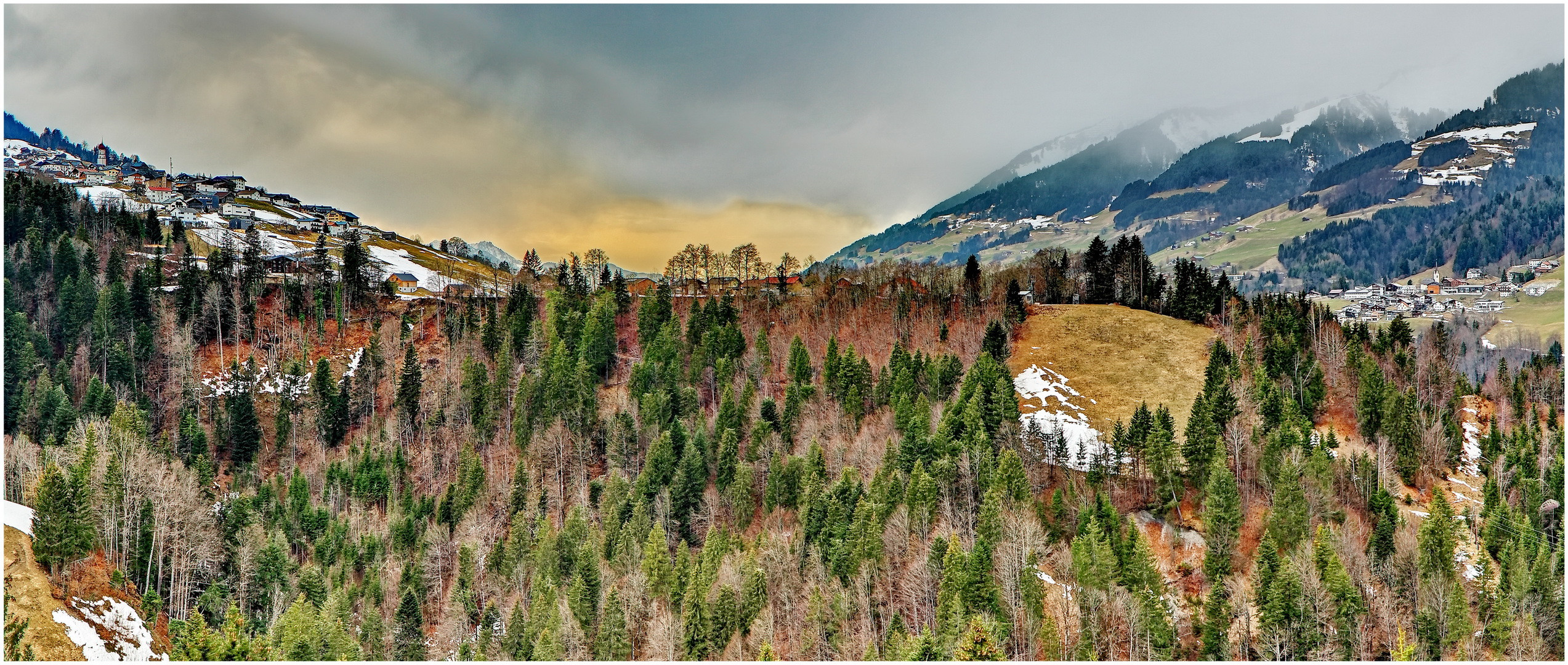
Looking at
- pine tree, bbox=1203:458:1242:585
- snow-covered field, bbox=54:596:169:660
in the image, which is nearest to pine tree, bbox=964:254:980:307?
pine tree, bbox=1203:458:1242:585

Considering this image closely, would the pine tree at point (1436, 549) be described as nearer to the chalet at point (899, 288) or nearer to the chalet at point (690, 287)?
the chalet at point (899, 288)

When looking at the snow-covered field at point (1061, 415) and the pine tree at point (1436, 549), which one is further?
the snow-covered field at point (1061, 415)

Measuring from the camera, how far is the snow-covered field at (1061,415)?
93.2m

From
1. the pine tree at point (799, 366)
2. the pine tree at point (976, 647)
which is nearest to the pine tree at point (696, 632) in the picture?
the pine tree at point (976, 647)

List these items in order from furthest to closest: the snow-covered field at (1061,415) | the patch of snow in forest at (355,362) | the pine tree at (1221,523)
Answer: the patch of snow in forest at (355,362) → the snow-covered field at (1061,415) → the pine tree at (1221,523)

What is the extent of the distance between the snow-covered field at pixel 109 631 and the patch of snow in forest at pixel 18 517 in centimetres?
823

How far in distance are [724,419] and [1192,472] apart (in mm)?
54969

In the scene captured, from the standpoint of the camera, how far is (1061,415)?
105125 millimetres

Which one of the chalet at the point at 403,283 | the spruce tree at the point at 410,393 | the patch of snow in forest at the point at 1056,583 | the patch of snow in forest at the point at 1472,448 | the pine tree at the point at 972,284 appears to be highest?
the chalet at the point at 403,283

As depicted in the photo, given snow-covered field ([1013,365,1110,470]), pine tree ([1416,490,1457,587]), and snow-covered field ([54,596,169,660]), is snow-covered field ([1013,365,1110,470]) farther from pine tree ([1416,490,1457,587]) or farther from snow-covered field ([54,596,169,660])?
snow-covered field ([54,596,169,660])

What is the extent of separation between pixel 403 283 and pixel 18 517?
12923cm

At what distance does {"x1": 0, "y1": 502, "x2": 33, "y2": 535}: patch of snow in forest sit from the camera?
2598 inches

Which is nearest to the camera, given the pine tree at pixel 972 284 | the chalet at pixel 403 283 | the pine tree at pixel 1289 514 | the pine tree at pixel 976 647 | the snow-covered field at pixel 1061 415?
the pine tree at pixel 976 647

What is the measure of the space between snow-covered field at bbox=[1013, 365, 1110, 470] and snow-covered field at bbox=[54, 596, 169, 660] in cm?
8340
